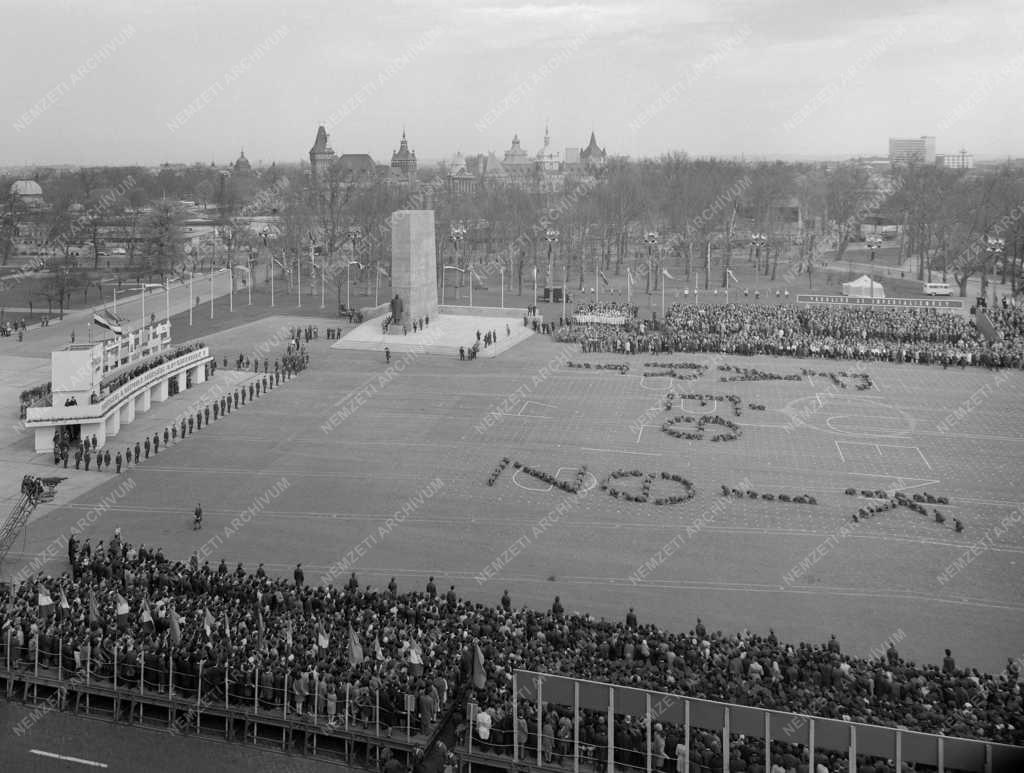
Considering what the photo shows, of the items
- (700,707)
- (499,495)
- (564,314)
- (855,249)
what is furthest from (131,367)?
(855,249)

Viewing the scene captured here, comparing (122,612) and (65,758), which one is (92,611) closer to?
(122,612)

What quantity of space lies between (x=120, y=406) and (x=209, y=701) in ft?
74.9

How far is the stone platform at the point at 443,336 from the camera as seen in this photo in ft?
180

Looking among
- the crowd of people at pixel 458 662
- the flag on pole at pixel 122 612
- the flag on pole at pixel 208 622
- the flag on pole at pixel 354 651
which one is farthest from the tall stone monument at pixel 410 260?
the flag on pole at pixel 354 651

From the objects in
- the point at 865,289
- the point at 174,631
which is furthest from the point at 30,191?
the point at 174,631

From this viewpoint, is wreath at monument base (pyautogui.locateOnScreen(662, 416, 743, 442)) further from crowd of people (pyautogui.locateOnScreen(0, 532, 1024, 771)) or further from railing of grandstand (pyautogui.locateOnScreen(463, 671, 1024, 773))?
railing of grandstand (pyautogui.locateOnScreen(463, 671, 1024, 773))

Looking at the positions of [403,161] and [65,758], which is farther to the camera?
[403,161]

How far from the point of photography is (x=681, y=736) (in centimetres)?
1489

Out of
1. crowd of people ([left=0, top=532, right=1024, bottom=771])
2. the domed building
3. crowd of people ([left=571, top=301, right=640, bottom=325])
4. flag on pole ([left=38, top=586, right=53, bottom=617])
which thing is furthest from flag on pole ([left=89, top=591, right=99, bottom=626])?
the domed building

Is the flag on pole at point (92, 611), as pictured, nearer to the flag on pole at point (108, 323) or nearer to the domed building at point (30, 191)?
the flag on pole at point (108, 323)

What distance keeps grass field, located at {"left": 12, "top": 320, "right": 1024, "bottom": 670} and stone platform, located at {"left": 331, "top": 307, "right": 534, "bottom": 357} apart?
924 cm

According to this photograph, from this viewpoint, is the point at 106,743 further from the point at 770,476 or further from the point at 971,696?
the point at 770,476

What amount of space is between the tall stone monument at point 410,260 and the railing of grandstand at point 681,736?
44.7 m

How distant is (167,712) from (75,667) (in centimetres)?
196
